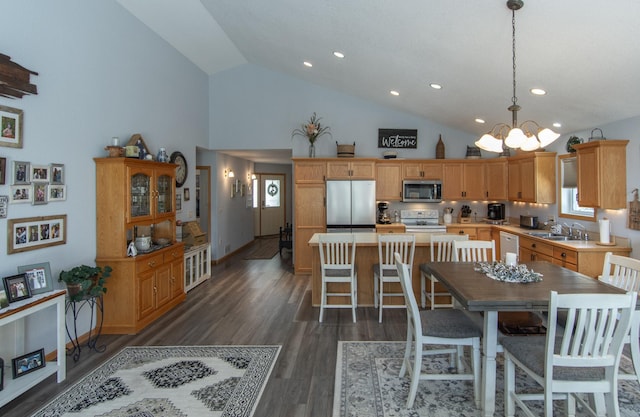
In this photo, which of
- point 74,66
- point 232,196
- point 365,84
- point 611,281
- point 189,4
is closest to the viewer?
point 611,281

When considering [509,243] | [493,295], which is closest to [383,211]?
[509,243]

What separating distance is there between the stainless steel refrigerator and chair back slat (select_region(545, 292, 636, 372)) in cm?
448

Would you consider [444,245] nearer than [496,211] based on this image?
Yes

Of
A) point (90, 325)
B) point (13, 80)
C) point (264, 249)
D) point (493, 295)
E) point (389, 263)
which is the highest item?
point (13, 80)

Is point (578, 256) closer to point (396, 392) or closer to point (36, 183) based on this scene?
point (396, 392)

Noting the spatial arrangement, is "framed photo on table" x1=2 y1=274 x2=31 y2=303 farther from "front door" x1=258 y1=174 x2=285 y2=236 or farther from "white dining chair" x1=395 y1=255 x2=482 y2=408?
"front door" x1=258 y1=174 x2=285 y2=236

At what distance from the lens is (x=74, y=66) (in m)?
3.50

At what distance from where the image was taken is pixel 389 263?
14.2 ft

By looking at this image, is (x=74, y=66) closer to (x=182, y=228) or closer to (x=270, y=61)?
(x=182, y=228)

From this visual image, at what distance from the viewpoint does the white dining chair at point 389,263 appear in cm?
A: 410

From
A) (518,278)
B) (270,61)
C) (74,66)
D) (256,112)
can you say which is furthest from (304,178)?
(518,278)

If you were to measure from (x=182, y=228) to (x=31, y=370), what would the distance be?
3376 mm

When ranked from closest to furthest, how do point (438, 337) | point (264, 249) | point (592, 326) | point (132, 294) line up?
point (592, 326) < point (438, 337) < point (132, 294) < point (264, 249)

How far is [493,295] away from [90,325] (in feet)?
12.5
